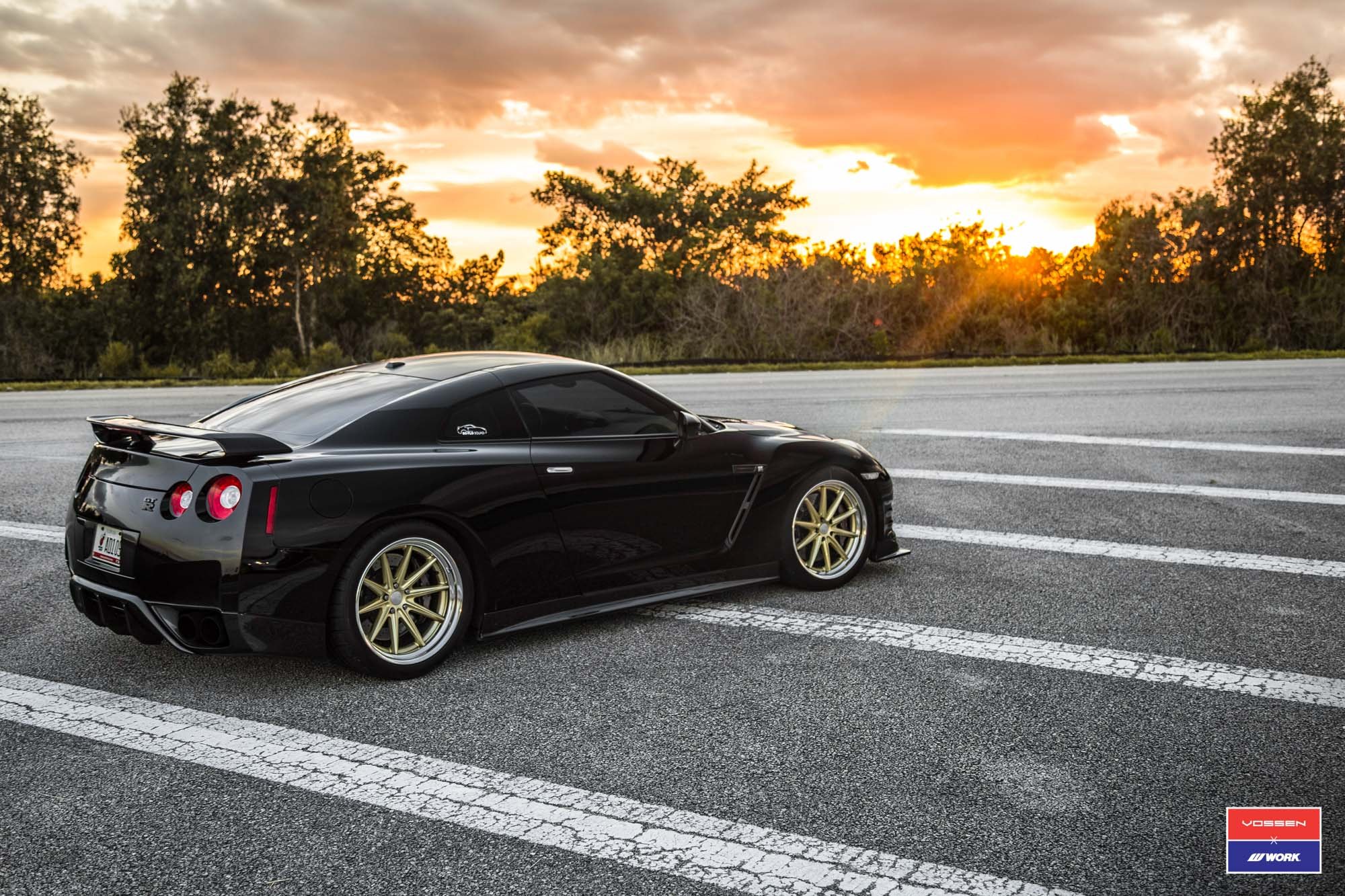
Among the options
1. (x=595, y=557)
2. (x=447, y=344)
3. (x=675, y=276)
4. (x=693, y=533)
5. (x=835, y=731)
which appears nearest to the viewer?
(x=835, y=731)

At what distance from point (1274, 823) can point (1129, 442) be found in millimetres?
8648

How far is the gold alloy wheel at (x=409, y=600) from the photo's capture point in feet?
15.8

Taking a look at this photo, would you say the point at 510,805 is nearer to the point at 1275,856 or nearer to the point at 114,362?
the point at 1275,856

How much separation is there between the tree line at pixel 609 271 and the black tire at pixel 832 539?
65.1ft

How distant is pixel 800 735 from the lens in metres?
4.23

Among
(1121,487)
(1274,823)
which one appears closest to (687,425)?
(1274,823)

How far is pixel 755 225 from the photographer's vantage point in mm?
44312

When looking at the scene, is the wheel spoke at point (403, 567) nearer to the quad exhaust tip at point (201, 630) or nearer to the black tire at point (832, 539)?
the quad exhaust tip at point (201, 630)

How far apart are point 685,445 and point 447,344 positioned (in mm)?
43149

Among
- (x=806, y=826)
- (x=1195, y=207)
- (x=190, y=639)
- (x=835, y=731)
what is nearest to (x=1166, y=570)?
(x=835, y=731)

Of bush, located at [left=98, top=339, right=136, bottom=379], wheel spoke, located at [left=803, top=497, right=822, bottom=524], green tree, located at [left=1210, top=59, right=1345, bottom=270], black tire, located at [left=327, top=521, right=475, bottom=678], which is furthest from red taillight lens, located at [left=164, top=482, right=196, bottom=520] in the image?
green tree, located at [left=1210, top=59, right=1345, bottom=270]

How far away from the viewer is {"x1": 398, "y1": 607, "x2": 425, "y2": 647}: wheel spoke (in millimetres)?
4887

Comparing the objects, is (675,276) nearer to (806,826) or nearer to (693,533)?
(693,533)

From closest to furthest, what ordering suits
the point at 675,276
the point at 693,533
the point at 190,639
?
1. the point at 190,639
2. the point at 693,533
3. the point at 675,276
